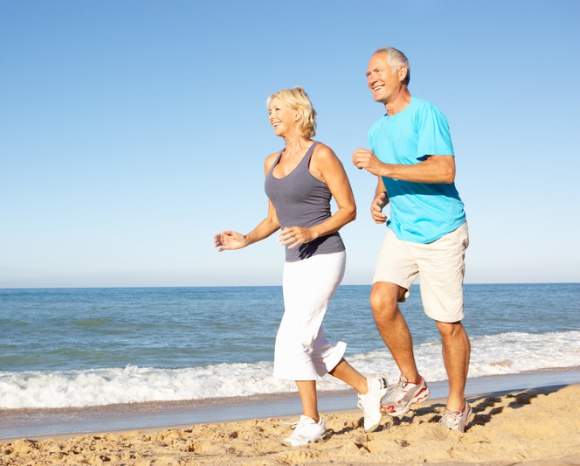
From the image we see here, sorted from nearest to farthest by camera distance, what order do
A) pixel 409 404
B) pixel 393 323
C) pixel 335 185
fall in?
pixel 335 185 → pixel 393 323 → pixel 409 404

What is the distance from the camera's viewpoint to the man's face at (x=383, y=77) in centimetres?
393

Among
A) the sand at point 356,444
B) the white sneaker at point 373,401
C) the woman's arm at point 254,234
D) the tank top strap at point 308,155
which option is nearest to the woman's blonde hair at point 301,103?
the tank top strap at point 308,155

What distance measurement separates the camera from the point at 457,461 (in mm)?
3436

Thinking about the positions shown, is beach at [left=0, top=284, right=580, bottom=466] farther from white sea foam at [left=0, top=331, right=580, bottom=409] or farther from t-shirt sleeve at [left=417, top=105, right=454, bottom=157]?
t-shirt sleeve at [left=417, top=105, right=454, bottom=157]

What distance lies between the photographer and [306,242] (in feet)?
12.0

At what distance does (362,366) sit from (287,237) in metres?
7.17

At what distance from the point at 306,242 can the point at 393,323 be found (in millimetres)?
835

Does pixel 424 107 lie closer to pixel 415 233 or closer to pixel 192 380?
pixel 415 233

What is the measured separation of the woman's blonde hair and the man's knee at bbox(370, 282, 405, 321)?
1.02 m

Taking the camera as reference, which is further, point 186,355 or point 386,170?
point 186,355

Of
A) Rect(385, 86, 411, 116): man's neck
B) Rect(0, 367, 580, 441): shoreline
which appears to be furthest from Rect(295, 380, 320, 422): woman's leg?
Rect(0, 367, 580, 441): shoreline

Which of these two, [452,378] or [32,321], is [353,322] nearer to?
[32,321]

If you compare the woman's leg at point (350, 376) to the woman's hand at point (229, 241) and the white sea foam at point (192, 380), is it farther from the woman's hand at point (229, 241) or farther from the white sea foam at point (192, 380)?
the white sea foam at point (192, 380)

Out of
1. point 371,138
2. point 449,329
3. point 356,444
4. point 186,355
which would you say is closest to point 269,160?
point 371,138
